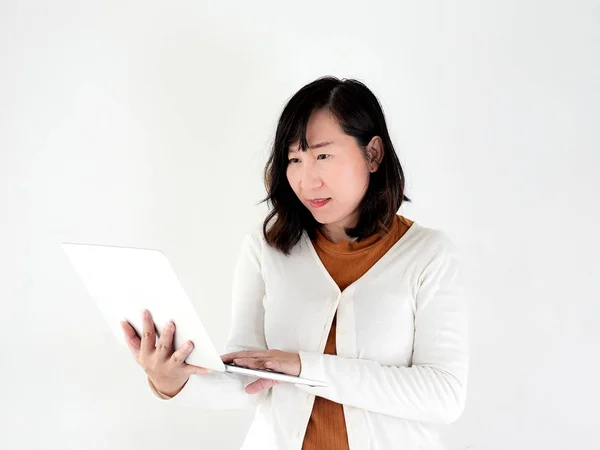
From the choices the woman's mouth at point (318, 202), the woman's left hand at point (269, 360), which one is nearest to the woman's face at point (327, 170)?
the woman's mouth at point (318, 202)

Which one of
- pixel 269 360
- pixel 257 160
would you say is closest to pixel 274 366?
pixel 269 360

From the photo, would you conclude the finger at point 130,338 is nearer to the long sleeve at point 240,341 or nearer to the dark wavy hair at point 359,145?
the long sleeve at point 240,341

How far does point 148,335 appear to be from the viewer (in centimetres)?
112

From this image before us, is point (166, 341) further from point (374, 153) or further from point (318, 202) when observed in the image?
point (374, 153)

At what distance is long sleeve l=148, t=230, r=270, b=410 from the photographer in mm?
1247

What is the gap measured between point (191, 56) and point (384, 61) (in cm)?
50

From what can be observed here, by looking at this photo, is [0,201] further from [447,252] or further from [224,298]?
[447,252]

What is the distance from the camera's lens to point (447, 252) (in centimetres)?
130

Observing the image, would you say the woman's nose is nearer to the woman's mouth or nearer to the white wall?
the woman's mouth

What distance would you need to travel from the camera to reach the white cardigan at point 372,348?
1.20 meters

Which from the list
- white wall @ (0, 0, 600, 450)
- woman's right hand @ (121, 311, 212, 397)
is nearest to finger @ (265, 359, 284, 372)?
woman's right hand @ (121, 311, 212, 397)

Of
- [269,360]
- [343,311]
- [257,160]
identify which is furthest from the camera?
[257,160]

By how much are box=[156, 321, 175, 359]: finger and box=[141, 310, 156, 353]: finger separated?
2cm

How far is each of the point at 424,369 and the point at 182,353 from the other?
1.48 feet
